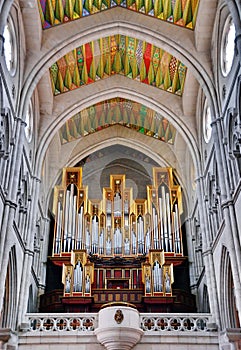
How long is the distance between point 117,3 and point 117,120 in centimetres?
710

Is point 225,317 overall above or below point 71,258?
below

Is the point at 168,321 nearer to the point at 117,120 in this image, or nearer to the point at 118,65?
the point at 118,65

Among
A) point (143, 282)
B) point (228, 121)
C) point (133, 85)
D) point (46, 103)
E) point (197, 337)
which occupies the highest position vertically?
point (133, 85)

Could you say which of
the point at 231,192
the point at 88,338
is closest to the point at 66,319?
the point at 88,338

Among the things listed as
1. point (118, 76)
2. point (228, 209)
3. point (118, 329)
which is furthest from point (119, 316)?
point (118, 76)

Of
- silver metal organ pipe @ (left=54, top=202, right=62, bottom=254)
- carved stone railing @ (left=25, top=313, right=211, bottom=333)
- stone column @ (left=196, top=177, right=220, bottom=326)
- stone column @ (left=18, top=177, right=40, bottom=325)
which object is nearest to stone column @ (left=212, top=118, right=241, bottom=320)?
stone column @ (left=196, top=177, right=220, bottom=326)

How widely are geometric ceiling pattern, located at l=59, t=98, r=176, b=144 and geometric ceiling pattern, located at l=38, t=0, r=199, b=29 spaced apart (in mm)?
5538

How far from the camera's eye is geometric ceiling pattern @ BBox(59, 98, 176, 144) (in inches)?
881

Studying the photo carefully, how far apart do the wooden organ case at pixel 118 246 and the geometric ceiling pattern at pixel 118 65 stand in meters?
4.43

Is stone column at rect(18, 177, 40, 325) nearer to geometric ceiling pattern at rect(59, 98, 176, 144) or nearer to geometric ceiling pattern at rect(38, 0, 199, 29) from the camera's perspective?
geometric ceiling pattern at rect(59, 98, 176, 144)

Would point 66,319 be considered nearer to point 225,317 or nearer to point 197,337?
point 197,337

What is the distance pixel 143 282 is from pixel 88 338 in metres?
5.10

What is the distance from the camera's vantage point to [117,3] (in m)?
17.7

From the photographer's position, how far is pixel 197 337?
553 inches
